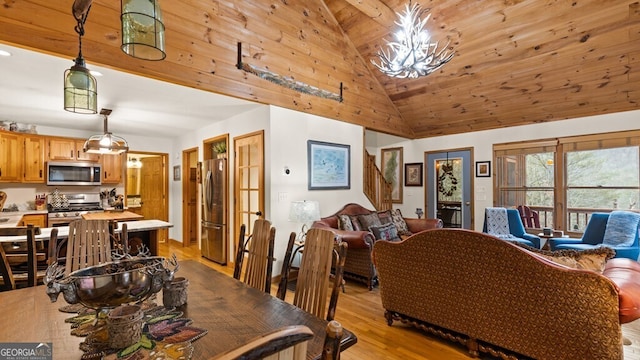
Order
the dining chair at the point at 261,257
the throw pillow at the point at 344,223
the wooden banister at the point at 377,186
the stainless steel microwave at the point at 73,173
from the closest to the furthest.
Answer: the dining chair at the point at 261,257 → the throw pillow at the point at 344,223 → the stainless steel microwave at the point at 73,173 → the wooden banister at the point at 377,186

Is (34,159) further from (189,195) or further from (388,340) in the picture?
(388,340)

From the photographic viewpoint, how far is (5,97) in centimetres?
372

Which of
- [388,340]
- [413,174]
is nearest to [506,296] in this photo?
[388,340]

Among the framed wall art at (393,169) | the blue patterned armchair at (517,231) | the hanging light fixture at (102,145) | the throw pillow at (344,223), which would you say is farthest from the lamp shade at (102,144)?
the blue patterned armchair at (517,231)

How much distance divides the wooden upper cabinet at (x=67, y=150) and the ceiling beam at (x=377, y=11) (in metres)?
5.44

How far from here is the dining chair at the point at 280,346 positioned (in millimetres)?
480

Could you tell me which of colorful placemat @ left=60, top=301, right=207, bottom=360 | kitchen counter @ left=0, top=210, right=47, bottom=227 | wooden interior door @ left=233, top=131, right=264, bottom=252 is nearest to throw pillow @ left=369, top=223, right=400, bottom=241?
wooden interior door @ left=233, top=131, right=264, bottom=252

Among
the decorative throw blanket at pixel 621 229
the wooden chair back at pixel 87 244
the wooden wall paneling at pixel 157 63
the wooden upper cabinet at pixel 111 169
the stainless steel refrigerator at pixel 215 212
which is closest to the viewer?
the wooden chair back at pixel 87 244

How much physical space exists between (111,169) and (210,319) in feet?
19.5

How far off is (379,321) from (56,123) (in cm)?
623

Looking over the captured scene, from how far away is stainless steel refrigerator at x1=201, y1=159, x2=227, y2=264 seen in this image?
188 inches

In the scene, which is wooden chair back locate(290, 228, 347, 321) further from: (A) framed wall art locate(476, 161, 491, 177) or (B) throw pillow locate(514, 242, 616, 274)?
(A) framed wall art locate(476, 161, 491, 177)

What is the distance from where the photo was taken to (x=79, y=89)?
1.57 m

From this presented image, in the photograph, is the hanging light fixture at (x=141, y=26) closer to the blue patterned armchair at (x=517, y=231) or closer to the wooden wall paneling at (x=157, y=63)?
the wooden wall paneling at (x=157, y=63)
